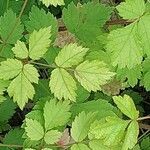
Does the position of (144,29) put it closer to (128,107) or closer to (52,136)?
(128,107)

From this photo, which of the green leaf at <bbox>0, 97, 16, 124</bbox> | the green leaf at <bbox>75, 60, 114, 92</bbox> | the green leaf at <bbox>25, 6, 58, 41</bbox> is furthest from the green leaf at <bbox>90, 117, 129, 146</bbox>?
the green leaf at <bbox>0, 97, 16, 124</bbox>

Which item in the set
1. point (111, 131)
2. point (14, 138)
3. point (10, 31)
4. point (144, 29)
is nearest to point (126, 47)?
point (144, 29)

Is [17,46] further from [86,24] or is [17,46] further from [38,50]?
[86,24]

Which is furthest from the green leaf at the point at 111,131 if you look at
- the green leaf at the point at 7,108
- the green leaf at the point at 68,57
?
the green leaf at the point at 7,108

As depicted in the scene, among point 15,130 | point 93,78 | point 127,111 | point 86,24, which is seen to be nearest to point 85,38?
point 86,24

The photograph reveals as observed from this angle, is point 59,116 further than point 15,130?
No

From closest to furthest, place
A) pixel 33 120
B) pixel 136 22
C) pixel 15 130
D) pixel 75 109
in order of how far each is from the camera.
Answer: pixel 136 22 < pixel 33 120 < pixel 75 109 < pixel 15 130
